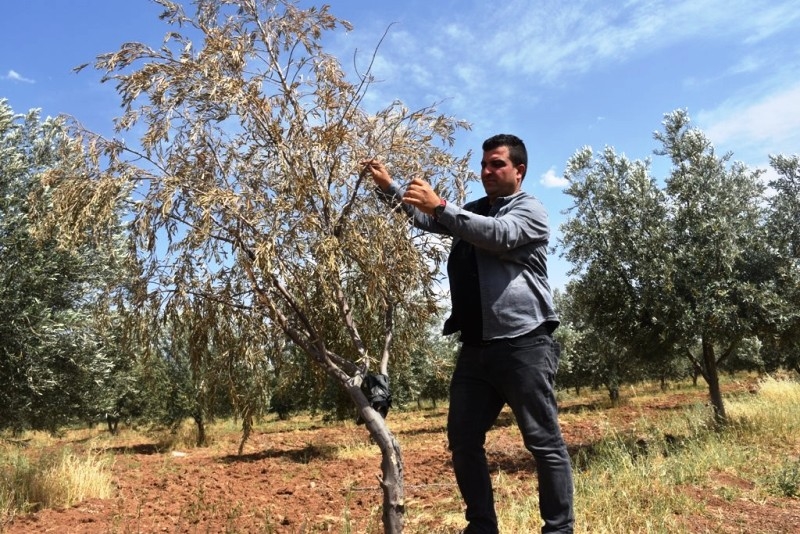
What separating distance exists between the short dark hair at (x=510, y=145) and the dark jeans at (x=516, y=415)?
105 cm

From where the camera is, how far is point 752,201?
37.6 feet

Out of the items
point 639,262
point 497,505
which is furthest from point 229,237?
point 639,262

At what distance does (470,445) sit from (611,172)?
421 inches

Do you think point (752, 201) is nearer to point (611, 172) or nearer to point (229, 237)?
point (611, 172)

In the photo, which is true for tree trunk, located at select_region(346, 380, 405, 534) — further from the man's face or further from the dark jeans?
the man's face

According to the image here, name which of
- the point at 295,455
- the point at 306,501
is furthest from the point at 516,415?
the point at 295,455

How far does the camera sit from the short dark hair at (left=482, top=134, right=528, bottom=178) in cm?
296

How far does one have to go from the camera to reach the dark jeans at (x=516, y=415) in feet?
8.00

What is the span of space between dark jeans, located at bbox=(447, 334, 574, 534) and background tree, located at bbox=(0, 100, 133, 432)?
5450 mm

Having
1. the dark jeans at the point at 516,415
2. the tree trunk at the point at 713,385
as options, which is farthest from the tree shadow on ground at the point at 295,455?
the dark jeans at the point at 516,415

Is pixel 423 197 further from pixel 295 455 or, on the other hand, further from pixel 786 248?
pixel 295 455

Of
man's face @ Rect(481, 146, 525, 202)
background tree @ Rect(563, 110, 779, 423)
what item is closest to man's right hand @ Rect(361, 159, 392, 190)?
man's face @ Rect(481, 146, 525, 202)

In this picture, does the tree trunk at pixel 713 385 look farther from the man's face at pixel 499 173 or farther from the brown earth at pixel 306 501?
the man's face at pixel 499 173

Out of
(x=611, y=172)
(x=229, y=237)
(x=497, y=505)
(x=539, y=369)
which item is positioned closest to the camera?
(x=539, y=369)
